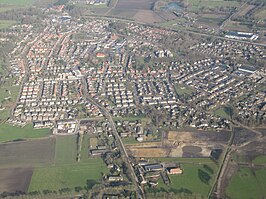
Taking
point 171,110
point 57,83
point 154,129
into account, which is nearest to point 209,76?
point 171,110

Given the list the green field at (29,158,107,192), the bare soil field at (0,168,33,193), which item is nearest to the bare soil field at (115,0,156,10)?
the green field at (29,158,107,192)

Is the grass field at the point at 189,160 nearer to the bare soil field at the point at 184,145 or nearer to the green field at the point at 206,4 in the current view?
the bare soil field at the point at 184,145

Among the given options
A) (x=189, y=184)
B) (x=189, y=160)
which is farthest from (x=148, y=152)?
(x=189, y=184)

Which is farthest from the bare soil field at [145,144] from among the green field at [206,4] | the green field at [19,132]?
the green field at [206,4]

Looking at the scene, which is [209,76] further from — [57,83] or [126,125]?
[57,83]

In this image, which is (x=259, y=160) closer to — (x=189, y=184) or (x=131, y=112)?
(x=189, y=184)
